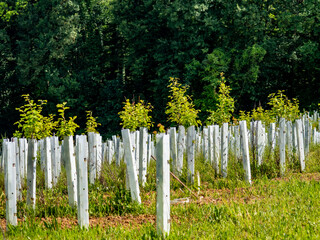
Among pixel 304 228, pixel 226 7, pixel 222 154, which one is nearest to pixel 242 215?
pixel 304 228

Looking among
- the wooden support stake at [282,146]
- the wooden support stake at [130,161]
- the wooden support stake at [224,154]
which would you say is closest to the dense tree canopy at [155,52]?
the wooden support stake at [282,146]

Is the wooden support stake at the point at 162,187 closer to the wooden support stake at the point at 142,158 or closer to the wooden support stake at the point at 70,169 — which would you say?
the wooden support stake at the point at 70,169

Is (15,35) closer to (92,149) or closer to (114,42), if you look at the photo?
(114,42)

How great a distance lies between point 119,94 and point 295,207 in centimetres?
2253

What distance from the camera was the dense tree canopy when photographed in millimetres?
22078

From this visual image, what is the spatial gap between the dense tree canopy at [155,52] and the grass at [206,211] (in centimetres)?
1531

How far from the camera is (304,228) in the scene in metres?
4.32

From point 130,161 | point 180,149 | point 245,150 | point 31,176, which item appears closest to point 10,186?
point 31,176

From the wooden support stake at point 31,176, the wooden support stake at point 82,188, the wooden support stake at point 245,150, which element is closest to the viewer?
the wooden support stake at point 82,188

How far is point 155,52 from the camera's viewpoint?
25.1 meters

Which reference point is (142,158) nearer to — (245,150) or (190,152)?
(190,152)

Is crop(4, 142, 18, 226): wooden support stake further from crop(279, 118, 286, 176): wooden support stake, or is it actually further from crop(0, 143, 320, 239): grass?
crop(279, 118, 286, 176): wooden support stake

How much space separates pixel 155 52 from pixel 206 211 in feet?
68.5

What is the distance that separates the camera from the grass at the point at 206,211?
433cm
